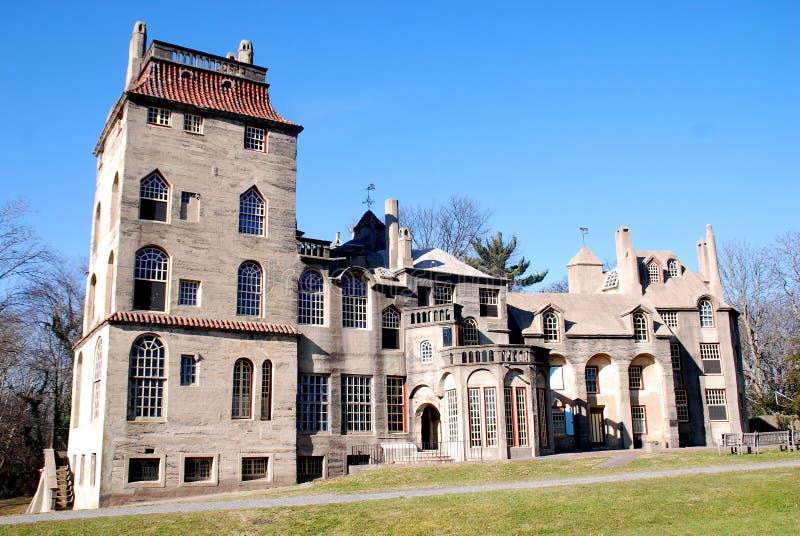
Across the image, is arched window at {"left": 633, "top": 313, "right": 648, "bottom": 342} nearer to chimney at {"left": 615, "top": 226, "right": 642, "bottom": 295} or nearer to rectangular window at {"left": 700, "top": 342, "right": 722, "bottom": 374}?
chimney at {"left": 615, "top": 226, "right": 642, "bottom": 295}

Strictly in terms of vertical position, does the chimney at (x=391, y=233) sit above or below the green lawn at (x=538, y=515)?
above

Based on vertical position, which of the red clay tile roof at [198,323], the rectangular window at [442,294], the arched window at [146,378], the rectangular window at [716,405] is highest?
the rectangular window at [442,294]

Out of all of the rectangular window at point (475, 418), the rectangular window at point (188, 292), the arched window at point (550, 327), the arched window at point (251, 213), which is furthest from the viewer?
the arched window at point (550, 327)

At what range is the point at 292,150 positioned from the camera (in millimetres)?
37469

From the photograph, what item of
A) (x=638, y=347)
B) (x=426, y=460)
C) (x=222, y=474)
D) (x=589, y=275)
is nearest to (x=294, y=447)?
(x=222, y=474)

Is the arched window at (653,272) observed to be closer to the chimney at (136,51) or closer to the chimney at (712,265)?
the chimney at (712,265)

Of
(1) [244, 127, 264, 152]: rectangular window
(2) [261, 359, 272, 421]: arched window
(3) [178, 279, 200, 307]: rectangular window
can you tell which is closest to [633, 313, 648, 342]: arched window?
(2) [261, 359, 272, 421]: arched window

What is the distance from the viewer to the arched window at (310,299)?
1438 inches

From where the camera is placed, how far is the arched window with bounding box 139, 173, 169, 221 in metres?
33.2

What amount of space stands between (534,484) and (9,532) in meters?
15.4

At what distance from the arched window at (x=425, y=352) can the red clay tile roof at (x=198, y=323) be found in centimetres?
673

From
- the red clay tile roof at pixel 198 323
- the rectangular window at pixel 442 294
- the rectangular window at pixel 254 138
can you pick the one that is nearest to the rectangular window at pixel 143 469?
the red clay tile roof at pixel 198 323

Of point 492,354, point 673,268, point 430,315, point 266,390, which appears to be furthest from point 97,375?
point 673,268

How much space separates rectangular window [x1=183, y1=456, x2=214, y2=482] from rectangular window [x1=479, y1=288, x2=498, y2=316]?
1760cm
